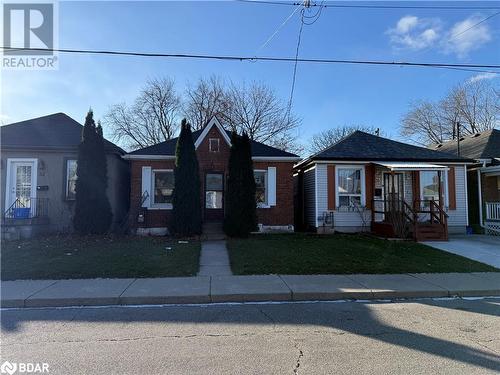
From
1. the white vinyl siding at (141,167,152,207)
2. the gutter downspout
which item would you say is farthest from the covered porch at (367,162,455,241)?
the white vinyl siding at (141,167,152,207)

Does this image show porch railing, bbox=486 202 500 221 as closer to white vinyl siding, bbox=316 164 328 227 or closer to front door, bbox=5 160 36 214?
white vinyl siding, bbox=316 164 328 227

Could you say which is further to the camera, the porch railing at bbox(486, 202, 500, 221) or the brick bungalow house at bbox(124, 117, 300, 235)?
the porch railing at bbox(486, 202, 500, 221)

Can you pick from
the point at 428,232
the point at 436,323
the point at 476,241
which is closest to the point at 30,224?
the point at 436,323

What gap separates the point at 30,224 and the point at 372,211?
13.7 m

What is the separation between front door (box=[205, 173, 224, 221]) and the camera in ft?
50.9

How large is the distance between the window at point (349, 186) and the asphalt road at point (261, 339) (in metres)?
9.31

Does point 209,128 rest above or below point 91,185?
above

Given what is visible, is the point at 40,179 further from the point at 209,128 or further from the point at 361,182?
the point at 361,182

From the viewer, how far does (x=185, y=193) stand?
43.4ft

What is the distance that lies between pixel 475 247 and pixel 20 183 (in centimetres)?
1731

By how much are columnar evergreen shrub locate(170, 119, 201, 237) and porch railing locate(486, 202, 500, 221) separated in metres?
13.5

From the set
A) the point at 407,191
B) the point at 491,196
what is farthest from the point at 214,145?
the point at 491,196

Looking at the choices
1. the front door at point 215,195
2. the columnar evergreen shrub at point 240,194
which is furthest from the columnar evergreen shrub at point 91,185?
the columnar evergreen shrub at point 240,194

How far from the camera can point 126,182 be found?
1727 cm
